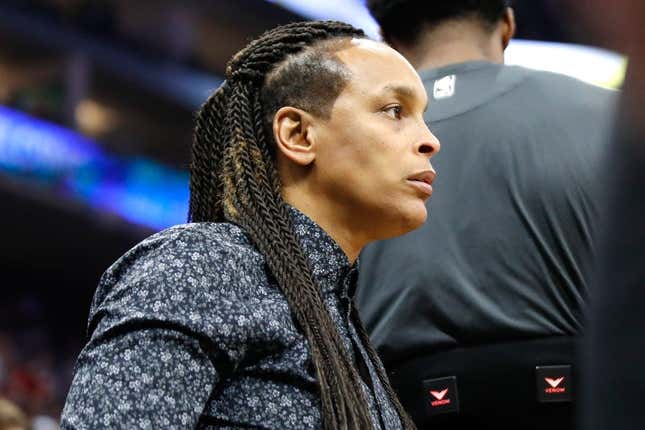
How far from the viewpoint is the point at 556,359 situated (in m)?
2.13

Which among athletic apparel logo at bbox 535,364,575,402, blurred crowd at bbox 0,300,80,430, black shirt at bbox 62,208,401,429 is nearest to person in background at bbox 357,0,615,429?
athletic apparel logo at bbox 535,364,575,402

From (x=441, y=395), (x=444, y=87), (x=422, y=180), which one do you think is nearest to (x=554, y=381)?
(x=441, y=395)

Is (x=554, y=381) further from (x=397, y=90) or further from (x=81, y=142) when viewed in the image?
(x=81, y=142)

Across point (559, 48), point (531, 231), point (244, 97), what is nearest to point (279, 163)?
point (244, 97)

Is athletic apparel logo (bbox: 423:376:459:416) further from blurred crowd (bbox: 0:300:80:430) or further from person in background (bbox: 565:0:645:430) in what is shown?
blurred crowd (bbox: 0:300:80:430)

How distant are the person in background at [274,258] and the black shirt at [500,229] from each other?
242 millimetres

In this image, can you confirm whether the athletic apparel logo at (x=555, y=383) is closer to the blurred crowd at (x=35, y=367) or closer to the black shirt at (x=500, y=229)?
the black shirt at (x=500, y=229)

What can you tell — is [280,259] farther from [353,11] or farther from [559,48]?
[353,11]

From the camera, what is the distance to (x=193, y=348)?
167 cm

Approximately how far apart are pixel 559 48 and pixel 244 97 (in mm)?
1022

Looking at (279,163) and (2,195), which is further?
(2,195)

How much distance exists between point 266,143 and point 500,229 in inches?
19.0

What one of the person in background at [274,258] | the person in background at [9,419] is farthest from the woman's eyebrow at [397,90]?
the person in background at [9,419]

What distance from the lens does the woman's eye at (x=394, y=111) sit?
6.76ft
